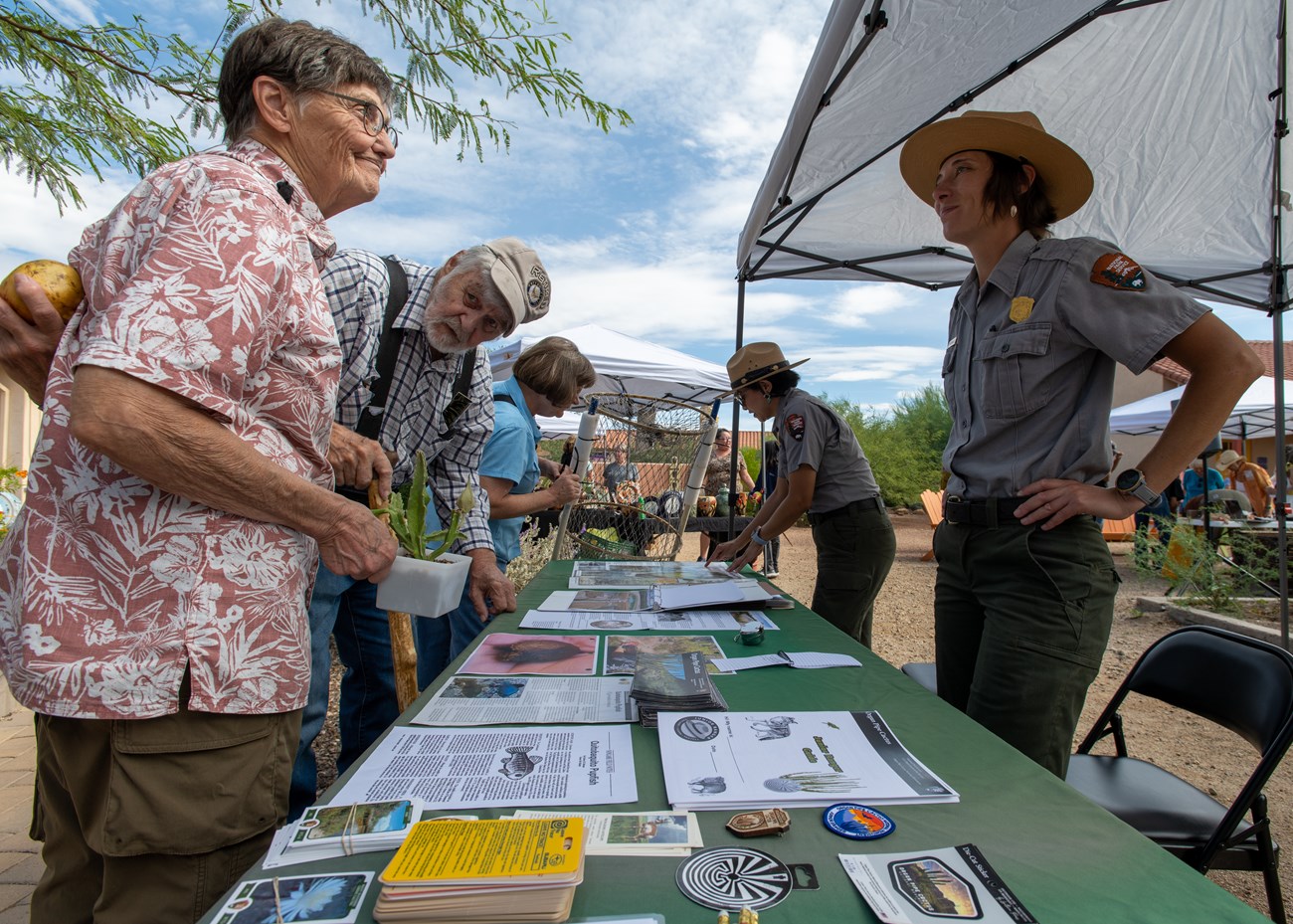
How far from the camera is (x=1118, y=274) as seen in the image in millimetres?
1562

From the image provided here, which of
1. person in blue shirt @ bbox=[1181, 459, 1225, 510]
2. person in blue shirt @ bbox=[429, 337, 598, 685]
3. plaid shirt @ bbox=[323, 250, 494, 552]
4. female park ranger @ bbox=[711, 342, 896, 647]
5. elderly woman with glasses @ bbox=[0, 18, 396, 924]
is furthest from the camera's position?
person in blue shirt @ bbox=[1181, 459, 1225, 510]

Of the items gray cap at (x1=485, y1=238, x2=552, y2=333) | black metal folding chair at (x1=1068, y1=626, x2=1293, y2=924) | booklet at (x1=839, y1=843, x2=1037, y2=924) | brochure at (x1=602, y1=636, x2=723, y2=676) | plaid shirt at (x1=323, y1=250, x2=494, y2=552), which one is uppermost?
gray cap at (x1=485, y1=238, x2=552, y2=333)

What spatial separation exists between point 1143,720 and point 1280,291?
7.71ft

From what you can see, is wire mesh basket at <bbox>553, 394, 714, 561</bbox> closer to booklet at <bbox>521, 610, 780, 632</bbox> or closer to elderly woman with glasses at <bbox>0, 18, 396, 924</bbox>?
booklet at <bbox>521, 610, 780, 632</bbox>

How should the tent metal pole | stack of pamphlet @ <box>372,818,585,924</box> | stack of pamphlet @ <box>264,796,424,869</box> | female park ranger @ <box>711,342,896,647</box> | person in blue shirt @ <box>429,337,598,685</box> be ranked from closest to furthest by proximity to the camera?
stack of pamphlet @ <box>372,818,585,924</box>
stack of pamphlet @ <box>264,796,424,869</box>
person in blue shirt @ <box>429,337,598,685</box>
the tent metal pole
female park ranger @ <box>711,342,896,647</box>

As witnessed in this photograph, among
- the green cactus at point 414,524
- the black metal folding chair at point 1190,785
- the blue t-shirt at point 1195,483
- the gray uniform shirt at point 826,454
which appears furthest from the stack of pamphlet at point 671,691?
the blue t-shirt at point 1195,483

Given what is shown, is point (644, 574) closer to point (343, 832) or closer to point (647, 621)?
point (647, 621)

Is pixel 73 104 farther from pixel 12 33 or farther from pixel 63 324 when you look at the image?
pixel 63 324

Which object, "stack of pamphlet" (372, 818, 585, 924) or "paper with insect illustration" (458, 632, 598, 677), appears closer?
"stack of pamphlet" (372, 818, 585, 924)

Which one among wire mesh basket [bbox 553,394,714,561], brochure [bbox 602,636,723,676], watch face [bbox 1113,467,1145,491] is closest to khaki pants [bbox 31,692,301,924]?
brochure [bbox 602,636,723,676]

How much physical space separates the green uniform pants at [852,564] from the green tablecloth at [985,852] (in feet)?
6.57

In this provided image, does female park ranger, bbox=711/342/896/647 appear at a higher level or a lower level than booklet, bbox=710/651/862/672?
higher

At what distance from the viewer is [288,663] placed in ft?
3.34

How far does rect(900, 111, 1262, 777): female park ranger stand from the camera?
60.2 inches
